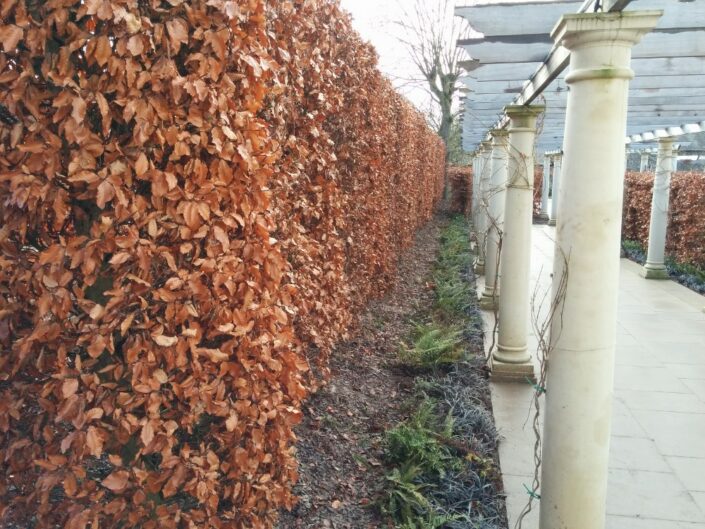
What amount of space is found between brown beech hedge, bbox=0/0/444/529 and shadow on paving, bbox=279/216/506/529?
109cm

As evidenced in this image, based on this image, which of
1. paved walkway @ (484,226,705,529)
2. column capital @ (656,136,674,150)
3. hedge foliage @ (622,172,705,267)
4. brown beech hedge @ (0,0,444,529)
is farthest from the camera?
hedge foliage @ (622,172,705,267)

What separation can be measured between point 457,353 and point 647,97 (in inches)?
177

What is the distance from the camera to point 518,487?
157 inches

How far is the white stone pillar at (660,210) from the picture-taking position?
10695 millimetres

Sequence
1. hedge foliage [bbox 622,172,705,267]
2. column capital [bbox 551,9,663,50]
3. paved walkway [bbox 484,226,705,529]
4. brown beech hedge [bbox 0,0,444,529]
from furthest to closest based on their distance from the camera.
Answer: hedge foliage [bbox 622,172,705,267] < paved walkway [bbox 484,226,705,529] < column capital [bbox 551,9,663,50] < brown beech hedge [bbox 0,0,444,529]

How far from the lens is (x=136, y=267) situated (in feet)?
7.02

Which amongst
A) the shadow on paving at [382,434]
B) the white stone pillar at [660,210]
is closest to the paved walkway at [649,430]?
the shadow on paving at [382,434]

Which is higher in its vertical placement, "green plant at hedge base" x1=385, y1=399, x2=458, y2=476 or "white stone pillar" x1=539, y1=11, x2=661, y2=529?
"white stone pillar" x1=539, y1=11, x2=661, y2=529

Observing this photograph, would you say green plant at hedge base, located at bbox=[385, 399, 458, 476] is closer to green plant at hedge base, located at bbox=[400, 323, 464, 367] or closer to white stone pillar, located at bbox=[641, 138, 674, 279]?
green plant at hedge base, located at bbox=[400, 323, 464, 367]

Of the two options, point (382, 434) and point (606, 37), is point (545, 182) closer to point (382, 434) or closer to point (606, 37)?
point (382, 434)

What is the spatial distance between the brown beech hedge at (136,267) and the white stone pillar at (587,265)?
1342 mm

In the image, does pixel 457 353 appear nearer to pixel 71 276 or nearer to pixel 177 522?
pixel 177 522

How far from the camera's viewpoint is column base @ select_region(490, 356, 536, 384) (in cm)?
586

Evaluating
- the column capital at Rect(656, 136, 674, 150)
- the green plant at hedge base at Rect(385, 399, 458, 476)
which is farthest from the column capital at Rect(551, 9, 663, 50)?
the column capital at Rect(656, 136, 674, 150)
